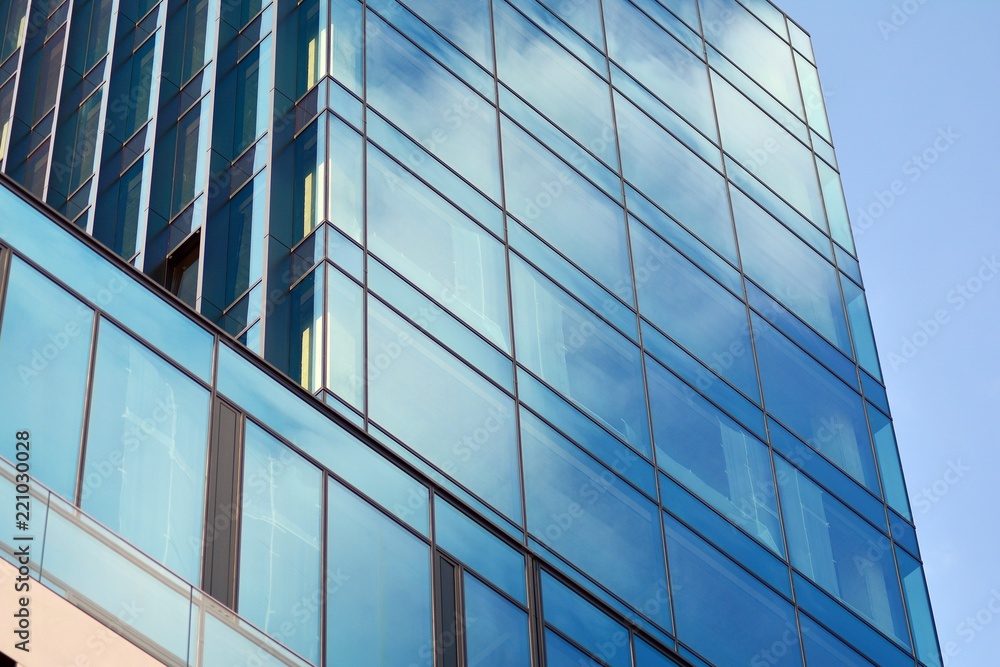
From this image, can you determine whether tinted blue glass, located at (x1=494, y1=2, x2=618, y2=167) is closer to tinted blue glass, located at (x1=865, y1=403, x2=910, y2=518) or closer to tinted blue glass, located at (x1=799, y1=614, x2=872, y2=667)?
tinted blue glass, located at (x1=865, y1=403, x2=910, y2=518)

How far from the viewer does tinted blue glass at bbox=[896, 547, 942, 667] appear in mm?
29531

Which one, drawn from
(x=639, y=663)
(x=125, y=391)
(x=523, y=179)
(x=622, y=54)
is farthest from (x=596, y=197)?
(x=125, y=391)

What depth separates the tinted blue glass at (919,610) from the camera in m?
29.5

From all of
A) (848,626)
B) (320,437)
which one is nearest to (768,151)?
(848,626)

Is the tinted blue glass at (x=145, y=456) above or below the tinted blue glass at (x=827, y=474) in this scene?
below

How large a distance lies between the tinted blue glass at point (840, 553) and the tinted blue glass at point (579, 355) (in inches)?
159

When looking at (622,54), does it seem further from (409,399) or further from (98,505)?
(98,505)

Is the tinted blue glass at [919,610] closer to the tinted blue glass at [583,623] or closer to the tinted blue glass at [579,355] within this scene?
the tinted blue glass at [579,355]

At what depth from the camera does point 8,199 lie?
51.3 feet

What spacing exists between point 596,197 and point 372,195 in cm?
617

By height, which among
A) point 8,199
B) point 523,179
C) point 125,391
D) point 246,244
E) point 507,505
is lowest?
point 125,391

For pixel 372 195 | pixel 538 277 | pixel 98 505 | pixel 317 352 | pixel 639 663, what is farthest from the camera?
pixel 538 277

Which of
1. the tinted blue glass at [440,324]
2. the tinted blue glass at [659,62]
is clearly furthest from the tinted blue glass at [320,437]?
the tinted blue glass at [659,62]

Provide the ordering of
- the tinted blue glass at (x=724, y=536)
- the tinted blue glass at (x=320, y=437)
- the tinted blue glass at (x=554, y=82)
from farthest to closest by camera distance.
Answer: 1. the tinted blue glass at (x=554, y=82)
2. the tinted blue glass at (x=724, y=536)
3. the tinted blue glass at (x=320, y=437)
